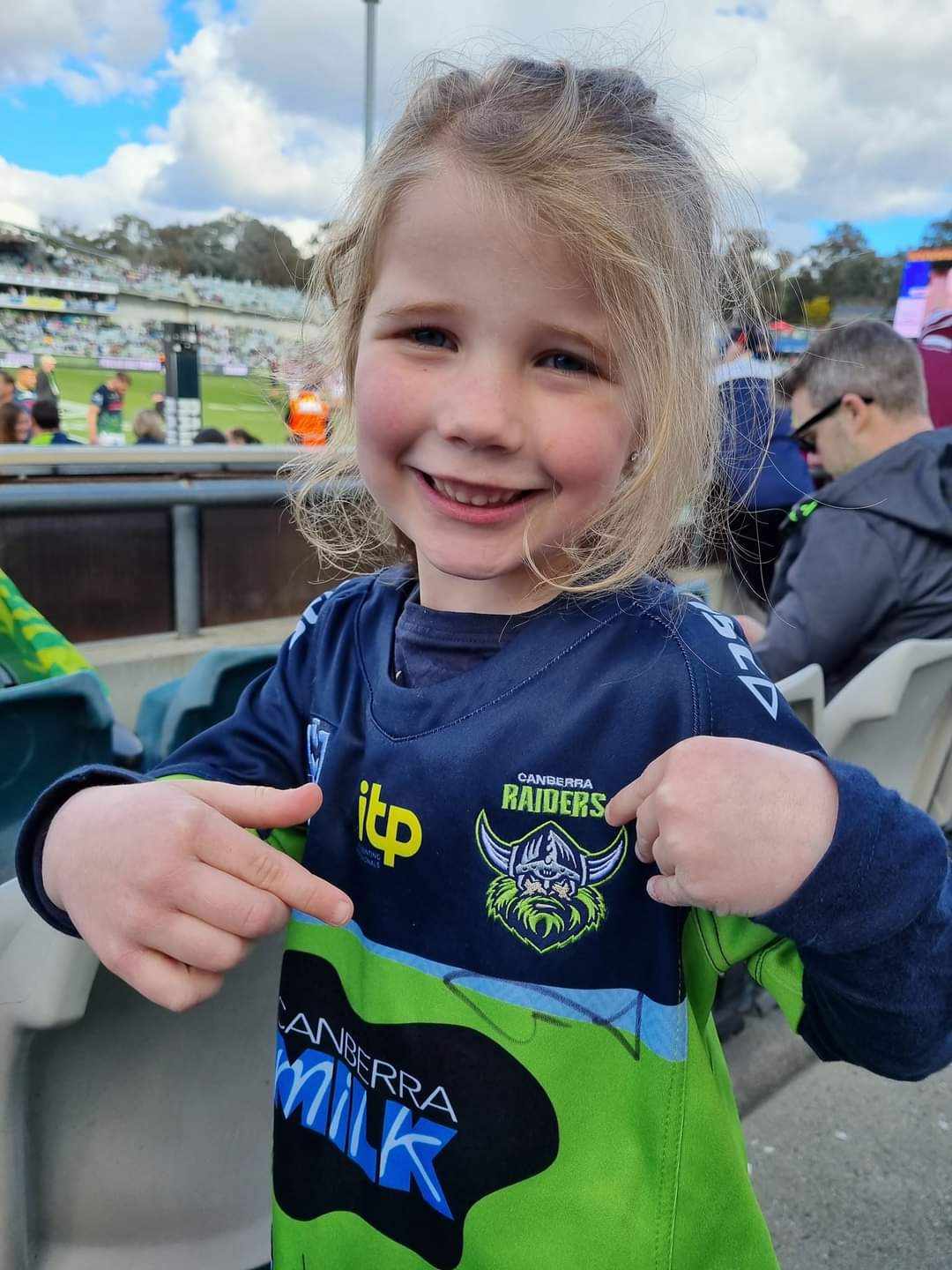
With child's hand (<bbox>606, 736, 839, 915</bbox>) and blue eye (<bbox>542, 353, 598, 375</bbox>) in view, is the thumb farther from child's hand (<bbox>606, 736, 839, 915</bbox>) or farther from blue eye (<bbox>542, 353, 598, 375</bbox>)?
blue eye (<bbox>542, 353, 598, 375</bbox>)

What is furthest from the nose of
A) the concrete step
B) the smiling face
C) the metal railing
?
the metal railing

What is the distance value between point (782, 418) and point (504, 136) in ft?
10.4

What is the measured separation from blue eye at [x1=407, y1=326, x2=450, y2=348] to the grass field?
334 inches

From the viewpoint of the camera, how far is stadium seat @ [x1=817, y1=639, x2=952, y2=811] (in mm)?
2055

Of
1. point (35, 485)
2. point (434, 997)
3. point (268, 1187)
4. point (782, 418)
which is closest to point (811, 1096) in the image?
point (268, 1187)

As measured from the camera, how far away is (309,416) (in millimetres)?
2172

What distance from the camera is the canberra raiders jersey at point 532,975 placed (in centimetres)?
89

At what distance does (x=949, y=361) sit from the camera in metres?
4.65

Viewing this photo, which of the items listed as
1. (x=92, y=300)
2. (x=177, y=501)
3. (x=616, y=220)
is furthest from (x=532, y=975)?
(x=92, y=300)

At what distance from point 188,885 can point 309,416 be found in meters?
1.54

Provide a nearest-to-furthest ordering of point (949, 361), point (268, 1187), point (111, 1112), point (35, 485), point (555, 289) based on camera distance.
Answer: point (555, 289)
point (111, 1112)
point (268, 1187)
point (35, 485)
point (949, 361)

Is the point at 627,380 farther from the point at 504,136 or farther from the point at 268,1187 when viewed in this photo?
the point at 268,1187

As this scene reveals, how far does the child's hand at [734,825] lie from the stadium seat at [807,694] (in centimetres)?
109

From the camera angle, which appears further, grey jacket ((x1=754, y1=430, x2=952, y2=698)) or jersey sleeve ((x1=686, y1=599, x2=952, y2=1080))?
grey jacket ((x1=754, y1=430, x2=952, y2=698))
